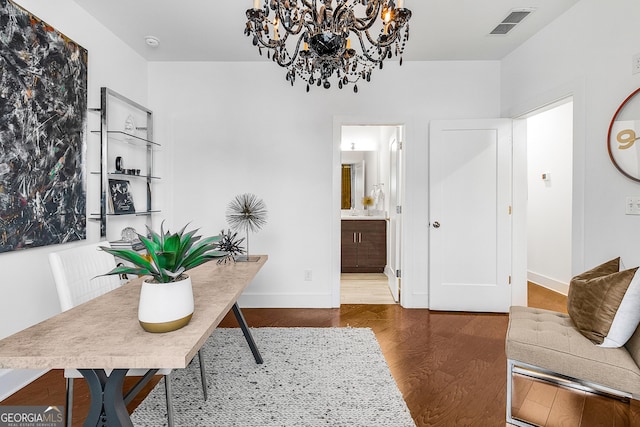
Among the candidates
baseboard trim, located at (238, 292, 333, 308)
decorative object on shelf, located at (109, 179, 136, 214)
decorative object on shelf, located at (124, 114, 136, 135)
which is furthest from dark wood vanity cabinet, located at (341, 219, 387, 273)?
decorative object on shelf, located at (124, 114, 136, 135)

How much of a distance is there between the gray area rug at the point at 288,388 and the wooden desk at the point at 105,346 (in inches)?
32.5

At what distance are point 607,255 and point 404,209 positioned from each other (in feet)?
5.65

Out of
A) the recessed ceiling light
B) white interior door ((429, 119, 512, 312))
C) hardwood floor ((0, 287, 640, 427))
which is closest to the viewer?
hardwood floor ((0, 287, 640, 427))

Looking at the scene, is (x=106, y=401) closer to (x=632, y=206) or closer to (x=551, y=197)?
(x=632, y=206)

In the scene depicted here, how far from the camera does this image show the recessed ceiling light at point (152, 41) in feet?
9.97

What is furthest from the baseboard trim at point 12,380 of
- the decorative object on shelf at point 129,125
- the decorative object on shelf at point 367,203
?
the decorative object on shelf at point 367,203

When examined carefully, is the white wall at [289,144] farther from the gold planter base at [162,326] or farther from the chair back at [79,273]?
the gold planter base at [162,326]

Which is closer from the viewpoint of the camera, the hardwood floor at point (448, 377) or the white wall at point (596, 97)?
the hardwood floor at point (448, 377)

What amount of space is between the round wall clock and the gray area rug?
1.99 m

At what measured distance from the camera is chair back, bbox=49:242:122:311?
5.14 feet

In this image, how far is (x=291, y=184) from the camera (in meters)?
3.54

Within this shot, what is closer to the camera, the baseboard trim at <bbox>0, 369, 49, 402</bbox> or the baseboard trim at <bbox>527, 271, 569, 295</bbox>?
the baseboard trim at <bbox>0, 369, 49, 402</bbox>

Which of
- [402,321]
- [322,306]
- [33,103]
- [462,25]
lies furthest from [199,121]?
[402,321]

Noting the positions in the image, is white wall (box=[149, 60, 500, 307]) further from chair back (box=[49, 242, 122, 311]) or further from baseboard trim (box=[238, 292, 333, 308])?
chair back (box=[49, 242, 122, 311])
